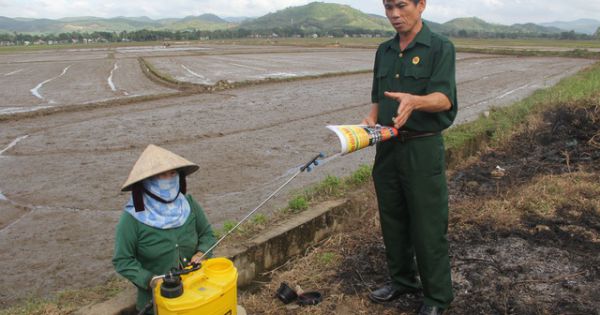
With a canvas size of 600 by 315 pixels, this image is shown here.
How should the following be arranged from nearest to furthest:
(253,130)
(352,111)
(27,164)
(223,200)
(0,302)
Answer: (0,302) → (223,200) → (27,164) → (253,130) → (352,111)

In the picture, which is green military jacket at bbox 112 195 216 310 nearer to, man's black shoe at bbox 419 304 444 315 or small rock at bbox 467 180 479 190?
man's black shoe at bbox 419 304 444 315

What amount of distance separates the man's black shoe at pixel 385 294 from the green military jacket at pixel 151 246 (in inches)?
47.1

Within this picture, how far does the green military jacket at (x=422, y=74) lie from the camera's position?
2.69 metres

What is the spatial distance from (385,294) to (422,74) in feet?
4.89

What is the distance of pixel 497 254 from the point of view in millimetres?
3750

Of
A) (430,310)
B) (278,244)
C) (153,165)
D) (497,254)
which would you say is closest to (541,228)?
(497,254)

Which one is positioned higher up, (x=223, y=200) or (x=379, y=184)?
(x=379, y=184)

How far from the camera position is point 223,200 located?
585 cm

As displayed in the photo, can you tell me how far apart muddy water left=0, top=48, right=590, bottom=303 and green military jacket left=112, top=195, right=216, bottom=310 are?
5.41 ft

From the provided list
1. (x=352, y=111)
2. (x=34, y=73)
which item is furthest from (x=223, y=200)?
(x=34, y=73)

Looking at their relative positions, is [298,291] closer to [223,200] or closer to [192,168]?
[192,168]

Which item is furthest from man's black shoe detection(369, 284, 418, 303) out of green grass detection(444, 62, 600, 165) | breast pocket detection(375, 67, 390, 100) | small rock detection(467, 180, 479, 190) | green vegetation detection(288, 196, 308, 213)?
green grass detection(444, 62, 600, 165)

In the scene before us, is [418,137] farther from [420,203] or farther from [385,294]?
[385,294]

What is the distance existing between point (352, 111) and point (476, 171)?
602 centimetres
